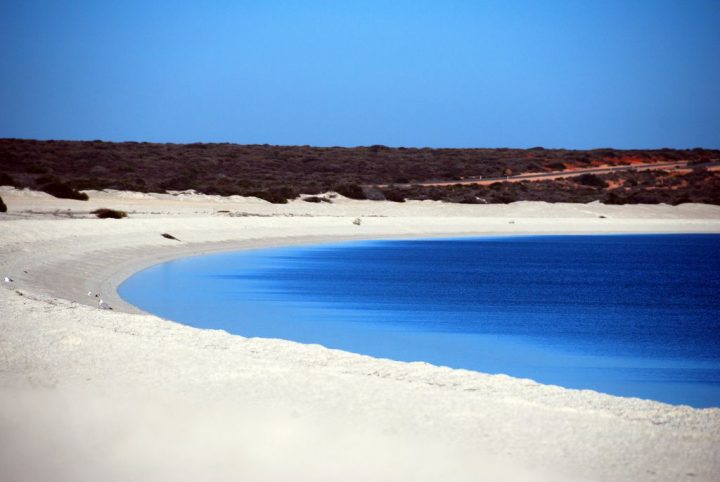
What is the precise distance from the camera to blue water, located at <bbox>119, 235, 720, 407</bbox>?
10.2m

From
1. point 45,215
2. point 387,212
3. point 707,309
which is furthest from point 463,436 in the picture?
point 387,212

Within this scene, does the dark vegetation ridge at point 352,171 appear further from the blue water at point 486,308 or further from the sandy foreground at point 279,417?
the sandy foreground at point 279,417

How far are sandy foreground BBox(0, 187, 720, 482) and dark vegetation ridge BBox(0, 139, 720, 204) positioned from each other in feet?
88.5

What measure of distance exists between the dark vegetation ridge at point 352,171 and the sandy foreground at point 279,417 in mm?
26968

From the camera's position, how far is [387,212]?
4075 cm

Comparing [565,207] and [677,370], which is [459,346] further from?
[565,207]

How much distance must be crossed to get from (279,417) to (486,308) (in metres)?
9.10

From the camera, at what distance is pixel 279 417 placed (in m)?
6.18

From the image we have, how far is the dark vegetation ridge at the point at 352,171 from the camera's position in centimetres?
4619

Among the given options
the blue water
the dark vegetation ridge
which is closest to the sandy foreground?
the blue water

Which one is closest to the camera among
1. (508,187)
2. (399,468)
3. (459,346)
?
(399,468)

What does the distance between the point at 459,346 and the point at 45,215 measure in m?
19.1

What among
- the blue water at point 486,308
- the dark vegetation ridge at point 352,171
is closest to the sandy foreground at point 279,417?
the blue water at point 486,308

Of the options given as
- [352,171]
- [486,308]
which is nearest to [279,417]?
[486,308]
